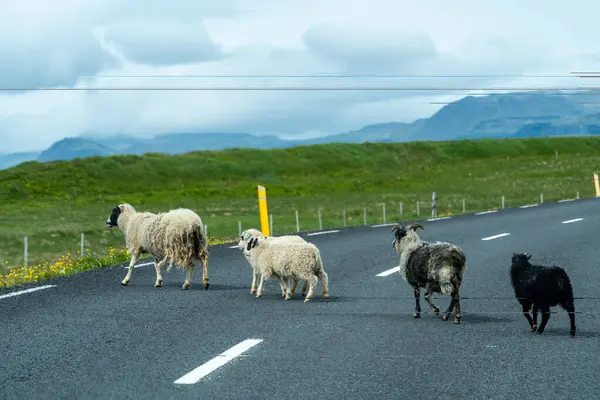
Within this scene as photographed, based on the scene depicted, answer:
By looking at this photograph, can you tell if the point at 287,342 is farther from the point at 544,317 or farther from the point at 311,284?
the point at 311,284

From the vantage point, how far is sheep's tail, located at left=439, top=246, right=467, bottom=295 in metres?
9.76

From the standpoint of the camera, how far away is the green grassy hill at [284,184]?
5134cm

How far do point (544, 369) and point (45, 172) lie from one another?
4037 inches

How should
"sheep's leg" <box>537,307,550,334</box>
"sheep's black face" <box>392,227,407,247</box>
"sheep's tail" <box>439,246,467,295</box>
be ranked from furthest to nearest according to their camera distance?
"sheep's black face" <box>392,227,407,247</box> → "sheep's tail" <box>439,246,467,295</box> → "sheep's leg" <box>537,307,550,334</box>

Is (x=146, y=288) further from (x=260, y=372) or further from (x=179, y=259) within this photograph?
(x=260, y=372)

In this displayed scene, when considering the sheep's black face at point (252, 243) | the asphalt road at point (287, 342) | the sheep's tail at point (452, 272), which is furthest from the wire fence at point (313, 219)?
the sheep's tail at point (452, 272)

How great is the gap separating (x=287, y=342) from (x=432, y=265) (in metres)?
2.03

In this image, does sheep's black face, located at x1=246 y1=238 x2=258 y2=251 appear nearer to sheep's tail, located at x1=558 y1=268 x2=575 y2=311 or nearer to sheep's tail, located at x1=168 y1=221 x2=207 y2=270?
sheep's tail, located at x1=168 y1=221 x2=207 y2=270

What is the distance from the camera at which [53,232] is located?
44.8 meters

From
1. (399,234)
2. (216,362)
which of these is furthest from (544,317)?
(216,362)

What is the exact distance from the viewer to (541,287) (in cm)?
884

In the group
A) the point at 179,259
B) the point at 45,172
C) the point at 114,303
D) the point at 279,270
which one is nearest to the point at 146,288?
the point at 179,259

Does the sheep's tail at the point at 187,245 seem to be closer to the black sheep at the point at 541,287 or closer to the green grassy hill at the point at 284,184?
the black sheep at the point at 541,287

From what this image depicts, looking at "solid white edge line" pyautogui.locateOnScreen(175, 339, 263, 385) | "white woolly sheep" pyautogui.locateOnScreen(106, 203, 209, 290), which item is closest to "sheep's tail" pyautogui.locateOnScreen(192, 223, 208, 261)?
"white woolly sheep" pyautogui.locateOnScreen(106, 203, 209, 290)
